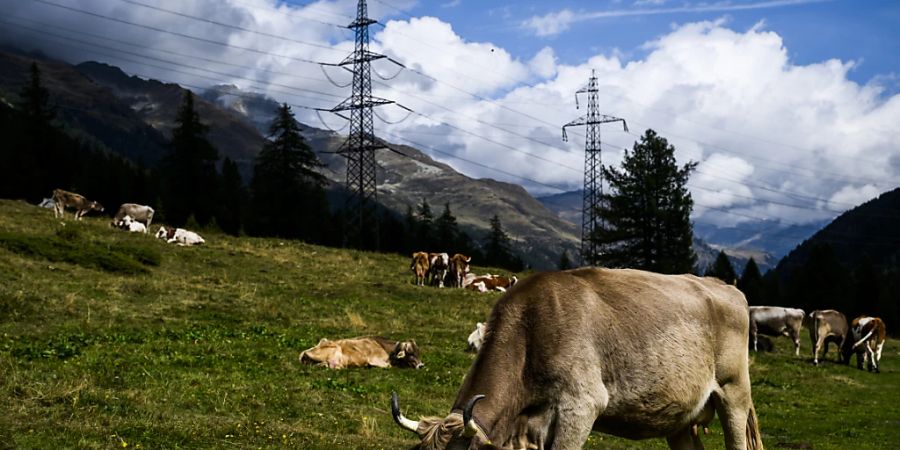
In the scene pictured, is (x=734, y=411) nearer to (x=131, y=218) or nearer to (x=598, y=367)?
(x=598, y=367)

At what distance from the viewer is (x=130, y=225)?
4322 centimetres

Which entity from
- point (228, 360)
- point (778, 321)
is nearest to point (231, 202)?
point (778, 321)

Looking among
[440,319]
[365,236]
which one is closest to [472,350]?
[440,319]

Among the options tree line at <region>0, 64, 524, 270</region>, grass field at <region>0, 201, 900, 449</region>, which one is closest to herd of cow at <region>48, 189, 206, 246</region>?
grass field at <region>0, 201, 900, 449</region>

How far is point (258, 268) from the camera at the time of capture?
36219mm

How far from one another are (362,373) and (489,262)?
8803 cm

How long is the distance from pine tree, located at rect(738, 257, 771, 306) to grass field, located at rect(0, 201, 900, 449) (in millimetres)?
66564

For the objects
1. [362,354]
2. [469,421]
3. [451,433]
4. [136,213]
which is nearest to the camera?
[469,421]

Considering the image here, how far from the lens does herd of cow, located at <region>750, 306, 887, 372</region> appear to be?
3512 cm

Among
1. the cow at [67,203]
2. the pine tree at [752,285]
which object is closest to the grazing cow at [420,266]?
the cow at [67,203]

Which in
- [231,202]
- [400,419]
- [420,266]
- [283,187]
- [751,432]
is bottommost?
[751,432]

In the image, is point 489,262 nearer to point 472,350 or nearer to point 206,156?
point 206,156

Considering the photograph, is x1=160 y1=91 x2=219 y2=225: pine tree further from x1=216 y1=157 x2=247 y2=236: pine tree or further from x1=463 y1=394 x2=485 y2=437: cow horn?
x1=463 y1=394 x2=485 y2=437: cow horn

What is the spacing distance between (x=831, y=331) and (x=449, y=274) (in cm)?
2019
